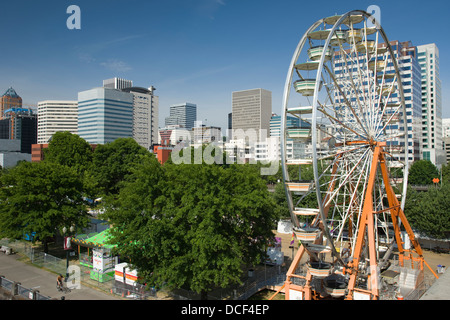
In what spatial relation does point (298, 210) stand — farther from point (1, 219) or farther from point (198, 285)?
point (1, 219)

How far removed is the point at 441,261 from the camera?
34000mm

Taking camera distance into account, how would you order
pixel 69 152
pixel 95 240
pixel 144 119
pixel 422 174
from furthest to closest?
1. pixel 144 119
2. pixel 422 174
3. pixel 69 152
4. pixel 95 240

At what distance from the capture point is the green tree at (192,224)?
21.8m

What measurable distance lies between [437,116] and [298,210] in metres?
129

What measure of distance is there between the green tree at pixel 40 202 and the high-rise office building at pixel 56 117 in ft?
522

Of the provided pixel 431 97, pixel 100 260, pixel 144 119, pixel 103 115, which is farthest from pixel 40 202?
pixel 144 119

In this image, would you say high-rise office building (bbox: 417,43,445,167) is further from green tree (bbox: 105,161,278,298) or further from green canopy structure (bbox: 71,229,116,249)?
green canopy structure (bbox: 71,229,116,249)

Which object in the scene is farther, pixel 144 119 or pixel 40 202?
pixel 144 119

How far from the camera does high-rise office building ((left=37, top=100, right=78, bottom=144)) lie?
18038cm

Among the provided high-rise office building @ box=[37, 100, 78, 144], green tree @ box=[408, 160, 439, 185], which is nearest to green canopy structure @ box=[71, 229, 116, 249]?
green tree @ box=[408, 160, 439, 185]

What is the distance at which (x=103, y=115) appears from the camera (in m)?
144

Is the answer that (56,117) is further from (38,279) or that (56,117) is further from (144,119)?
(38,279)

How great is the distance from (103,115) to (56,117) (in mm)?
52839
